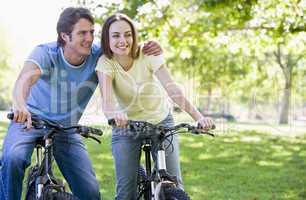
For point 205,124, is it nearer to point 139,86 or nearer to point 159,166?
point 159,166

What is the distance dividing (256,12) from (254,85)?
82.5 ft

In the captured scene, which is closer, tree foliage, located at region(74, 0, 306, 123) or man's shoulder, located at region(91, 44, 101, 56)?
man's shoulder, located at region(91, 44, 101, 56)

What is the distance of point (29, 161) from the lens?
144 inches

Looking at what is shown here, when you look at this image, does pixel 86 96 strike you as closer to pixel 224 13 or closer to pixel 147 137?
pixel 147 137

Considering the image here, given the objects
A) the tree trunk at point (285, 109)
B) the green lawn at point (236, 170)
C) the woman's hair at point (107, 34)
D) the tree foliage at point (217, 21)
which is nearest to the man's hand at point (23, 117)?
the woman's hair at point (107, 34)

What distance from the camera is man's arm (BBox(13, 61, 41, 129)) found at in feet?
10.7

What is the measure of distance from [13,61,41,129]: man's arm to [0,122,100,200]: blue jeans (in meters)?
0.31

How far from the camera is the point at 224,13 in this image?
1262 cm

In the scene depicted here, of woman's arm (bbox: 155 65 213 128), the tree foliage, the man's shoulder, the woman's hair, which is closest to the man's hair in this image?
the woman's hair

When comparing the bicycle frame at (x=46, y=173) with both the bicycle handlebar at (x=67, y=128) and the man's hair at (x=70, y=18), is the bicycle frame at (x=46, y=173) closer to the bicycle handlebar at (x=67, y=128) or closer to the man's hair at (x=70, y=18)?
the bicycle handlebar at (x=67, y=128)

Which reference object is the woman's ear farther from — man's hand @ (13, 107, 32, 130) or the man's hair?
man's hand @ (13, 107, 32, 130)

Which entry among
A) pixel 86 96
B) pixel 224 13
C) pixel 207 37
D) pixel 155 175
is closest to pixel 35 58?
pixel 86 96

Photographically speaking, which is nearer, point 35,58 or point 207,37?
point 35,58

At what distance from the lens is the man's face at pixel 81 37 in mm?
3762
